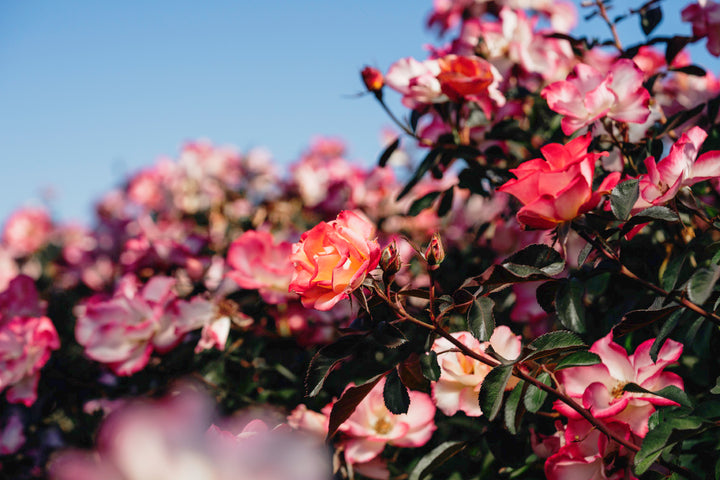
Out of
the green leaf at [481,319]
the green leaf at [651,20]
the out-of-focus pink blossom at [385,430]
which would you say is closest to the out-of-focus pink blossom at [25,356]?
the out-of-focus pink blossom at [385,430]

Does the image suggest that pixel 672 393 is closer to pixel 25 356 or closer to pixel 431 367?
pixel 431 367

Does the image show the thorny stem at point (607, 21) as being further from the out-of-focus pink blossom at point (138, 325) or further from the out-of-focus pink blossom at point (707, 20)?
the out-of-focus pink blossom at point (138, 325)

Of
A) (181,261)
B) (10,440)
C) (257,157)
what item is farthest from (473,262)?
(257,157)

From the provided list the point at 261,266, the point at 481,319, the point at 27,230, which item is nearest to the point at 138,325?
the point at 261,266

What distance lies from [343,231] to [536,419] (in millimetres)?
513

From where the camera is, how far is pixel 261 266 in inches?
43.2

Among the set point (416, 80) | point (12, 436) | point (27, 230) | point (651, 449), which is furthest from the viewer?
point (27, 230)

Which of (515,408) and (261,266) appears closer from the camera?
(515,408)

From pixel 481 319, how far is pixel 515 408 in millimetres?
125

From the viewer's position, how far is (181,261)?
1.45m

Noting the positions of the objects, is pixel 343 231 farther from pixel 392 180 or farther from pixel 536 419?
pixel 392 180

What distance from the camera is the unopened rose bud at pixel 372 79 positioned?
1.02 meters

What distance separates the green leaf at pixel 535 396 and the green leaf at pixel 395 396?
0.14m

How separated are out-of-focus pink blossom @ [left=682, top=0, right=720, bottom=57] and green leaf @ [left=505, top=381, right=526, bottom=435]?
2.74ft
